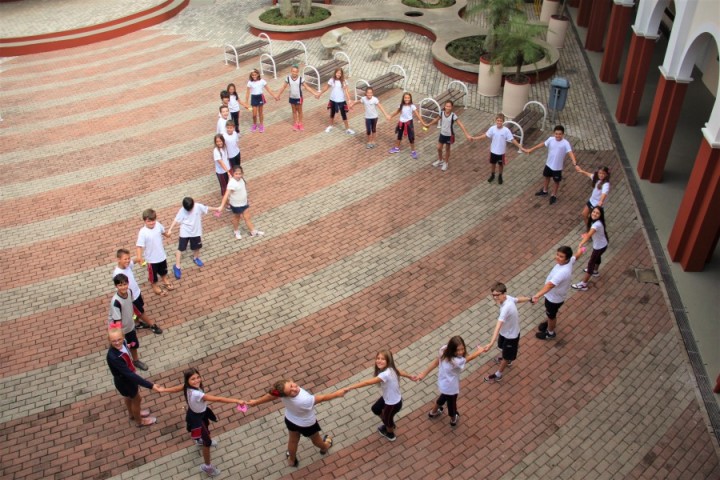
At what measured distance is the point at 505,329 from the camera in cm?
848

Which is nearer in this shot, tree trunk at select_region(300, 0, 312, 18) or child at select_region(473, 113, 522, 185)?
child at select_region(473, 113, 522, 185)

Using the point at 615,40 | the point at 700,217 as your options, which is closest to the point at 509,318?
the point at 700,217

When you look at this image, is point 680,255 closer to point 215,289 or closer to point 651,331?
point 651,331

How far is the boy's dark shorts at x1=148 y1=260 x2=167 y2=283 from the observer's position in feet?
34.2

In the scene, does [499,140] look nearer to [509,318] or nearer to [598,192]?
[598,192]

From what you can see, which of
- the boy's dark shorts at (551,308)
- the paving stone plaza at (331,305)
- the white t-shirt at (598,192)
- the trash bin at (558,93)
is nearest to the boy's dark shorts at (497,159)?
the paving stone plaza at (331,305)

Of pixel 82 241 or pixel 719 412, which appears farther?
pixel 82 241

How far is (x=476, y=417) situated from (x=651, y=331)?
341 cm

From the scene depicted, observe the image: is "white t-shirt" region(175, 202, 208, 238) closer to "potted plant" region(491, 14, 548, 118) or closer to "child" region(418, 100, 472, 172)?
"child" region(418, 100, 472, 172)

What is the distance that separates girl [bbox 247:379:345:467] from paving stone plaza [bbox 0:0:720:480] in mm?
504

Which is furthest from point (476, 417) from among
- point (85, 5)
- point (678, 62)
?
point (85, 5)

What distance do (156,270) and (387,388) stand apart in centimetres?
508

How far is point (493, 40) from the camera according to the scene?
17.3 m

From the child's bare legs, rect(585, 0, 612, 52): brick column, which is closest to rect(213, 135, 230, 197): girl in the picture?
the child's bare legs
